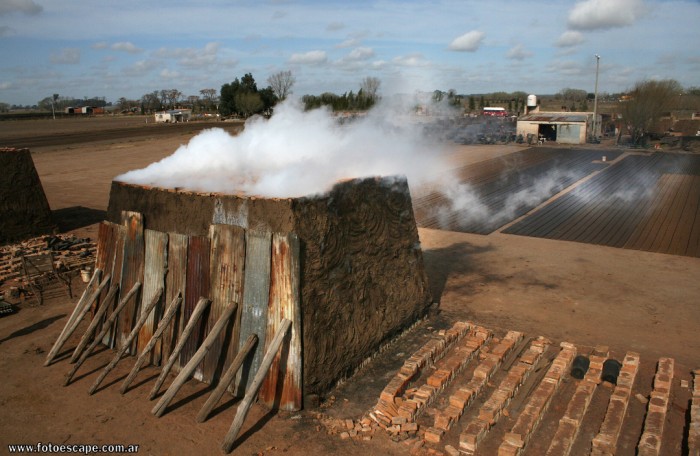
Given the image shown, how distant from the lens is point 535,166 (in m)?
29.8

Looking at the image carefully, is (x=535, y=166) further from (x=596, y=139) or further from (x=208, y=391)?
(x=208, y=391)

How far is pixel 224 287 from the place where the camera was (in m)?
6.91

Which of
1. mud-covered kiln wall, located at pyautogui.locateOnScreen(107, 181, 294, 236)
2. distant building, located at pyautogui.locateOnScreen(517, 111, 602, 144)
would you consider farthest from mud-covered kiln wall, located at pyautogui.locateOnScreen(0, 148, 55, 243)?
distant building, located at pyautogui.locateOnScreen(517, 111, 602, 144)

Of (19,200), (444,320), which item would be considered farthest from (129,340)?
(19,200)

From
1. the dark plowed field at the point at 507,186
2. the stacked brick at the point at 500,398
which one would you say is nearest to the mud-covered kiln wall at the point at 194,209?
the stacked brick at the point at 500,398

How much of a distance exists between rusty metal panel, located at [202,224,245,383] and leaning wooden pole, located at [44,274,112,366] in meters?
2.29

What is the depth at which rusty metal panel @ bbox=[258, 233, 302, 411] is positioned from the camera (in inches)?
251

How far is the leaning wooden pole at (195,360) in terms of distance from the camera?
630 cm

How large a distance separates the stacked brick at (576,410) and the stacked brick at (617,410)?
0.23 metres

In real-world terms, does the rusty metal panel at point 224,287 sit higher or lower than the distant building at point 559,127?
lower

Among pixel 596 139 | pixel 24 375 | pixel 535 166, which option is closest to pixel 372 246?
pixel 24 375

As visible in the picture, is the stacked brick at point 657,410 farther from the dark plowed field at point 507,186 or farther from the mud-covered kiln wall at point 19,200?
the mud-covered kiln wall at point 19,200

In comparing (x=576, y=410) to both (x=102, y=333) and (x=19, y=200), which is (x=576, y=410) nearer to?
(x=102, y=333)

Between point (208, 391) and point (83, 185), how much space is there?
19.3 meters
